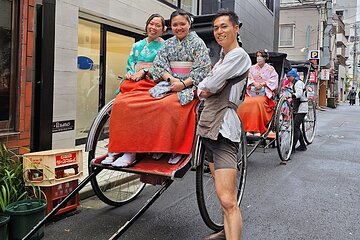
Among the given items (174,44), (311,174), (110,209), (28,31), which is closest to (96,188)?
(110,209)

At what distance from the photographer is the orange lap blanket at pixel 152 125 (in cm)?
320

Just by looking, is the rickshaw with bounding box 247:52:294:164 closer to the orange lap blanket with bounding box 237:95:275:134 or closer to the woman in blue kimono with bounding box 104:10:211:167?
the orange lap blanket with bounding box 237:95:275:134

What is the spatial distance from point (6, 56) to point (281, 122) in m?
4.89

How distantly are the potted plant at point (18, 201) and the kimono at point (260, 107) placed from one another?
11.7 ft

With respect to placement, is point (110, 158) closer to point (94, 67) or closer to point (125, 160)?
point (125, 160)

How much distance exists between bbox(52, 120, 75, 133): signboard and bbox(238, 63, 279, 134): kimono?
128 inches

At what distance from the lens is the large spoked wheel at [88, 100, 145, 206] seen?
12.4 ft

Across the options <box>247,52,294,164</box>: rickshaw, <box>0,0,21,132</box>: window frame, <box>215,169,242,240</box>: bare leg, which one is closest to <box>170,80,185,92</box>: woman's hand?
<box>215,169,242,240</box>: bare leg

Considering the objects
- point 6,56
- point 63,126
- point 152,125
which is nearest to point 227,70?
point 152,125

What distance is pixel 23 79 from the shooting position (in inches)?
191

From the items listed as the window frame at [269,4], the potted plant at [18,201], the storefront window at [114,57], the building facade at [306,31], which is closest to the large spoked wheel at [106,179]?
the potted plant at [18,201]

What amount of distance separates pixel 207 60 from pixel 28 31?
9.46ft

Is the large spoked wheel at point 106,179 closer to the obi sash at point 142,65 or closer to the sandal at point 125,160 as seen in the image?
the sandal at point 125,160

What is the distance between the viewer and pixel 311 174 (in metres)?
6.06
